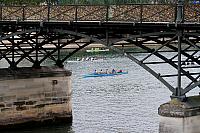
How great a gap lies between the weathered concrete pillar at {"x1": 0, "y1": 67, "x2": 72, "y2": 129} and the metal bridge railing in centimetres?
536

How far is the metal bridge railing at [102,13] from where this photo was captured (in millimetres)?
27578

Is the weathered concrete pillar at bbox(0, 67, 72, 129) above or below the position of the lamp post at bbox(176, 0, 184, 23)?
below

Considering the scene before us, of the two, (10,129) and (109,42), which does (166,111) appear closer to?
(109,42)

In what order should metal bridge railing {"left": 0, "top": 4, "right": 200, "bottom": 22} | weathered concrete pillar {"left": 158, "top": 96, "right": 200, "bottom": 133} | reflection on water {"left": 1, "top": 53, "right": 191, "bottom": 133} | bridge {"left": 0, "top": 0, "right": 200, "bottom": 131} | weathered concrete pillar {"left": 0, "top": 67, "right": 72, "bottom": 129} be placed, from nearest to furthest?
1. weathered concrete pillar {"left": 158, "top": 96, "right": 200, "bottom": 133}
2. bridge {"left": 0, "top": 0, "right": 200, "bottom": 131}
3. metal bridge railing {"left": 0, "top": 4, "right": 200, "bottom": 22}
4. weathered concrete pillar {"left": 0, "top": 67, "right": 72, "bottom": 129}
5. reflection on water {"left": 1, "top": 53, "right": 191, "bottom": 133}


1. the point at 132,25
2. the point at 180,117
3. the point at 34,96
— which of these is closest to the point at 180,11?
the point at 132,25

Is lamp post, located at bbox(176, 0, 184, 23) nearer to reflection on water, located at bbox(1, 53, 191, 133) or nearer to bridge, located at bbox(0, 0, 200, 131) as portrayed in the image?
bridge, located at bbox(0, 0, 200, 131)

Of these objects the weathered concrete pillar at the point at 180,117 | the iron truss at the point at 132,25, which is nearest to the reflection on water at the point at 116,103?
the iron truss at the point at 132,25

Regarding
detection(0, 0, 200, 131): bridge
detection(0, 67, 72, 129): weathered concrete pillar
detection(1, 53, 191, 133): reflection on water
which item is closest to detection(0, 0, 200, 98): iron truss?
detection(0, 0, 200, 131): bridge

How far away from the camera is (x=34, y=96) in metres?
41.0

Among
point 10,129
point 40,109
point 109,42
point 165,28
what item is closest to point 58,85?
point 40,109

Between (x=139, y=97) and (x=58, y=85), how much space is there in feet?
51.3

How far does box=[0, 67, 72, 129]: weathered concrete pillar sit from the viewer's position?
39938 millimetres

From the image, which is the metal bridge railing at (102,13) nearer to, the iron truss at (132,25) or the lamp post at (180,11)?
the iron truss at (132,25)

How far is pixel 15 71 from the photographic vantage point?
133ft
